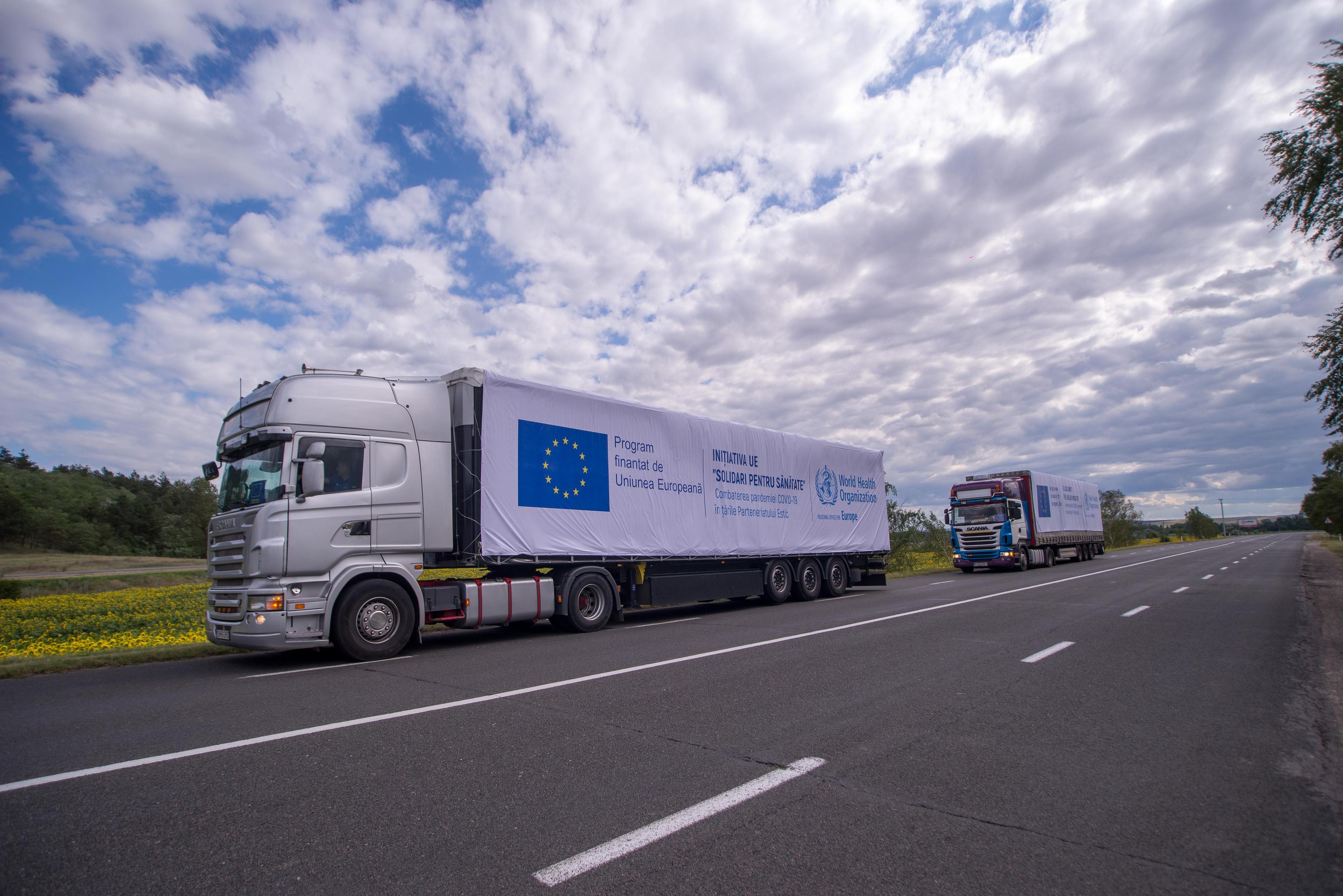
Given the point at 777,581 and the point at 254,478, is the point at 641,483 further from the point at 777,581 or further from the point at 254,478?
the point at 254,478

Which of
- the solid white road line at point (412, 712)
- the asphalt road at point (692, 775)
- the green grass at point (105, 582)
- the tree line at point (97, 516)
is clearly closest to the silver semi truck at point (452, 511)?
the asphalt road at point (692, 775)

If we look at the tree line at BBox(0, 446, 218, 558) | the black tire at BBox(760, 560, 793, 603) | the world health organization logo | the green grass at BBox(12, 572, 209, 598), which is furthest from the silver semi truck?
the tree line at BBox(0, 446, 218, 558)

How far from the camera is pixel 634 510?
1257 cm

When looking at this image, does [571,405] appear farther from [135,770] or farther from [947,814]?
[947,814]

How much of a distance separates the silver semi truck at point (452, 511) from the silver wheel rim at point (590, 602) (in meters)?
0.03

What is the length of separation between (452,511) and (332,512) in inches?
68.9

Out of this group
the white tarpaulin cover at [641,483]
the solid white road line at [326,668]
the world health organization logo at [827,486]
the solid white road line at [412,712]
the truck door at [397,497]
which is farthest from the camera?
the world health organization logo at [827,486]

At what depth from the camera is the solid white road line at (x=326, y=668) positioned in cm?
788

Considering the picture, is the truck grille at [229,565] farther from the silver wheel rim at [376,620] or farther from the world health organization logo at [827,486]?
the world health organization logo at [827,486]

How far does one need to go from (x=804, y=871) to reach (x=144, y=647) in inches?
458

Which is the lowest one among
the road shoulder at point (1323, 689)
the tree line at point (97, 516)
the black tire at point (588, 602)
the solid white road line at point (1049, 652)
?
the road shoulder at point (1323, 689)

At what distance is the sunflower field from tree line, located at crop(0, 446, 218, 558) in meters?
64.6

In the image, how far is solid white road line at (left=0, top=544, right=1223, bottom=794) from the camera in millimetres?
4336

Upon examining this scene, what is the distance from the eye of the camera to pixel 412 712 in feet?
18.9
